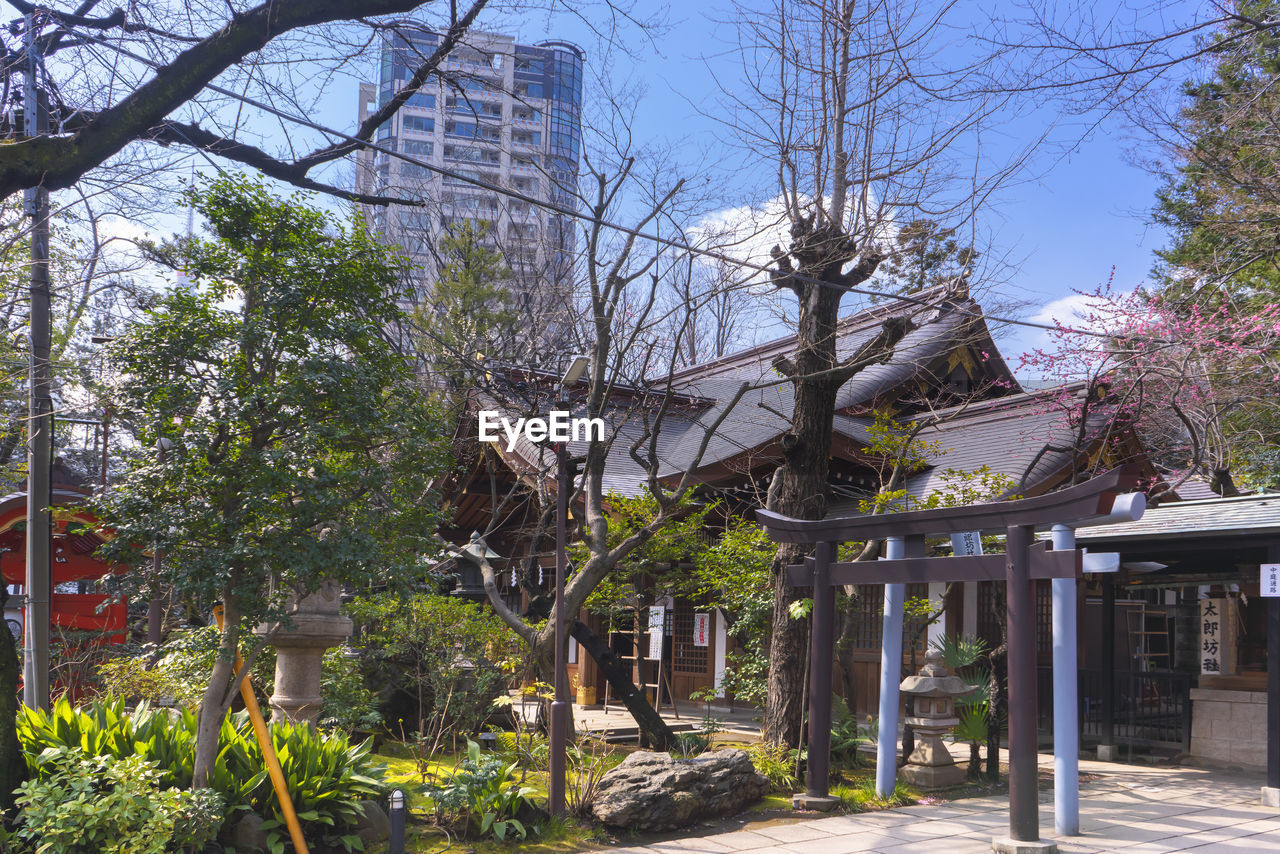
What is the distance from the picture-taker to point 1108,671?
12.9 metres

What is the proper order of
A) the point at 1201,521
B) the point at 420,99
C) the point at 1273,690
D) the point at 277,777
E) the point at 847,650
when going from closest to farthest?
the point at 277,777, the point at 1273,690, the point at 1201,521, the point at 847,650, the point at 420,99

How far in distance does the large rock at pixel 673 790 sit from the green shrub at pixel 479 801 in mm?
726

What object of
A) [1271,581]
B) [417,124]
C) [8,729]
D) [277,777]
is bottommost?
[277,777]

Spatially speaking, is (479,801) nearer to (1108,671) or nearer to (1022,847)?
(1022,847)

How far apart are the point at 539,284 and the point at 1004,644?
13072mm

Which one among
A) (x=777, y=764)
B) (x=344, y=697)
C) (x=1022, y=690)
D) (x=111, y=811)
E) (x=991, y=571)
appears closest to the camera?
(x=111, y=811)

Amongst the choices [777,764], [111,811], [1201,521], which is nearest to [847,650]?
[777,764]

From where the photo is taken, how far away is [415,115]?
2559 inches

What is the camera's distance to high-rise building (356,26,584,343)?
763 centimetres

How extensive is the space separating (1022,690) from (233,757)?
19.7 ft

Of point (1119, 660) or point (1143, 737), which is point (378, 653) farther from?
point (1119, 660)

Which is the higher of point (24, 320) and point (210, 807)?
point (24, 320)

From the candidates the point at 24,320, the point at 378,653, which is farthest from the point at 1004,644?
the point at 24,320

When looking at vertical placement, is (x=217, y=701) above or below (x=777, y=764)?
above
